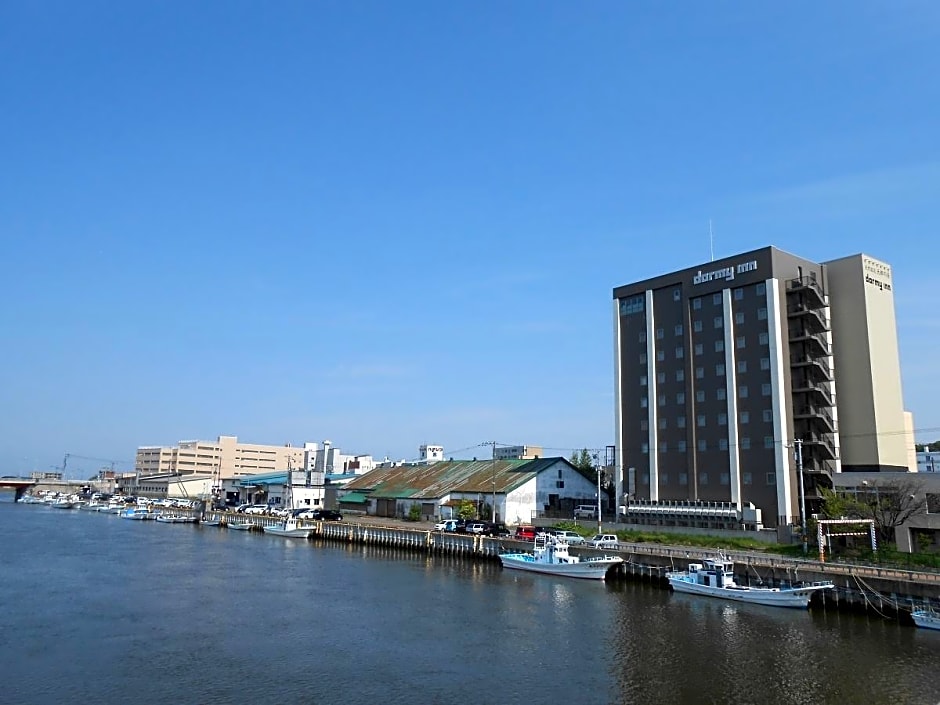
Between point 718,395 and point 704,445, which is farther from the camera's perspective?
point 704,445

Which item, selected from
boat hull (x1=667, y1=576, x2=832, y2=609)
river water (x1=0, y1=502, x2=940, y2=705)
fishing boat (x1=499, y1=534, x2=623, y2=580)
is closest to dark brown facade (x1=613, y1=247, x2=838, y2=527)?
fishing boat (x1=499, y1=534, x2=623, y2=580)

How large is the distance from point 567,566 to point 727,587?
1601 centimetres

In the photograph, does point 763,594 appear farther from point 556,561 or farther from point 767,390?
point 767,390

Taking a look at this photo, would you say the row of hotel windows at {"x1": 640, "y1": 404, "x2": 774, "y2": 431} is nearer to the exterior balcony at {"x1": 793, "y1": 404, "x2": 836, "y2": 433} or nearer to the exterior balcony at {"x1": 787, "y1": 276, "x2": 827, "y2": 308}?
the exterior balcony at {"x1": 793, "y1": 404, "x2": 836, "y2": 433}

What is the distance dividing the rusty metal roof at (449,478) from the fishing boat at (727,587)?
4023 centimetres

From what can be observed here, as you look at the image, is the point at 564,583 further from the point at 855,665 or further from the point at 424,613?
the point at 855,665

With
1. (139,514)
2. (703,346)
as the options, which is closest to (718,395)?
(703,346)

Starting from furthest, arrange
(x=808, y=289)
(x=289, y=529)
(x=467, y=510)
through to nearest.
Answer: (x=289, y=529) < (x=467, y=510) < (x=808, y=289)

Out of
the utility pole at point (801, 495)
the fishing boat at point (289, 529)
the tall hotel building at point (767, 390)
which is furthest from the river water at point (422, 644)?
the fishing boat at point (289, 529)

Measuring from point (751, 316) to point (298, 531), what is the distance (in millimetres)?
67489

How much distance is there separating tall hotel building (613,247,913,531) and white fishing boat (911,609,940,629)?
2603 cm

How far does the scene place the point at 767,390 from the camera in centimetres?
7344

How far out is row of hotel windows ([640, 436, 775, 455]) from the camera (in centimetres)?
7287

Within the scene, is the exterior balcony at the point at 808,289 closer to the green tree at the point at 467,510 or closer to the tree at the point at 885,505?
the tree at the point at 885,505
